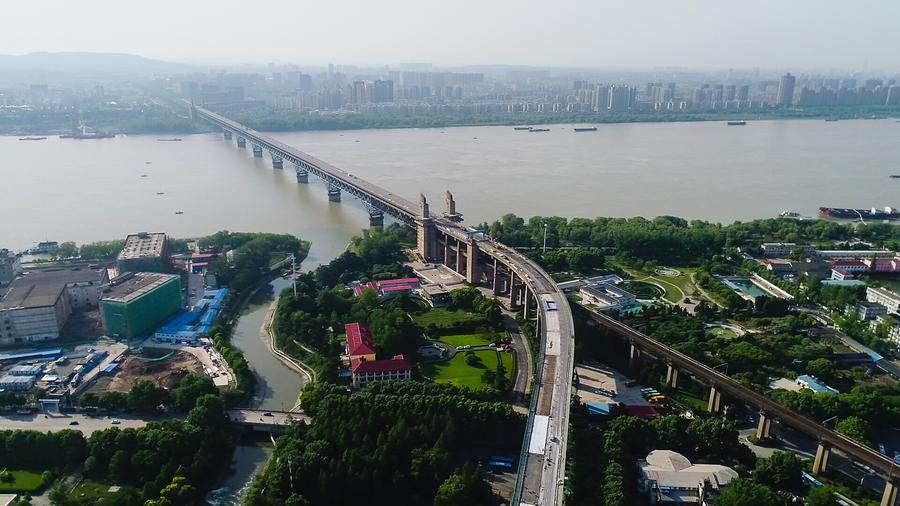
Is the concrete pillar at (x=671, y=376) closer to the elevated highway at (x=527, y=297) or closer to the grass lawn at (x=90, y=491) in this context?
the elevated highway at (x=527, y=297)

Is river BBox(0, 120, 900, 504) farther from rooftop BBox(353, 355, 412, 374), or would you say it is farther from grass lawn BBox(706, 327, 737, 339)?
grass lawn BBox(706, 327, 737, 339)

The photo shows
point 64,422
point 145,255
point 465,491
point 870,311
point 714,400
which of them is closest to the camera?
point 465,491

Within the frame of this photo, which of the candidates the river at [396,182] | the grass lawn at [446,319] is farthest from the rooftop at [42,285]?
the grass lawn at [446,319]

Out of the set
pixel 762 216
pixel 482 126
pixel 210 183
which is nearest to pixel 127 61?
pixel 482 126

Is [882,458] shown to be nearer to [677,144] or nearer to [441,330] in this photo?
[441,330]

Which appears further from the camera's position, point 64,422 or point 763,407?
point 64,422

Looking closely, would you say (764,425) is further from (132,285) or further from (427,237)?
(132,285)

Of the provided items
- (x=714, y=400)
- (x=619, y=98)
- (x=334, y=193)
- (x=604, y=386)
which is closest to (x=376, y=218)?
(x=334, y=193)
